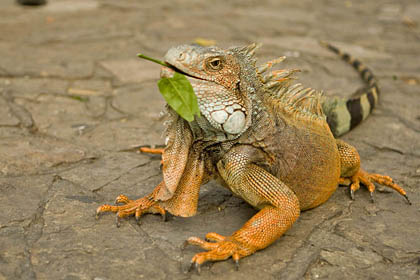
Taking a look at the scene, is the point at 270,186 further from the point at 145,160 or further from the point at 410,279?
the point at 145,160

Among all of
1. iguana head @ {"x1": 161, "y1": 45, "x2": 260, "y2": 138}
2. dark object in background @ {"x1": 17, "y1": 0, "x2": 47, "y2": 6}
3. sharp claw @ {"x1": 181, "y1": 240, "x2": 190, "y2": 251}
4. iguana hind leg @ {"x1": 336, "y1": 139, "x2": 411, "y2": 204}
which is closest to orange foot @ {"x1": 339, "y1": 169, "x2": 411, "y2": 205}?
iguana hind leg @ {"x1": 336, "y1": 139, "x2": 411, "y2": 204}

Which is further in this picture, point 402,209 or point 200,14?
point 200,14

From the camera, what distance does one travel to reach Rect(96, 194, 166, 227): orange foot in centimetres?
371

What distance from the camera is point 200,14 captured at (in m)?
10.4

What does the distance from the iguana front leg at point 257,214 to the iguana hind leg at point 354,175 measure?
0.91 metres

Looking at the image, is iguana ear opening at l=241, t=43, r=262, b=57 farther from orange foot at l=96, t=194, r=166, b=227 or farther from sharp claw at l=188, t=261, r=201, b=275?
sharp claw at l=188, t=261, r=201, b=275

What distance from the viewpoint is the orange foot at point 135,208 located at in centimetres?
371

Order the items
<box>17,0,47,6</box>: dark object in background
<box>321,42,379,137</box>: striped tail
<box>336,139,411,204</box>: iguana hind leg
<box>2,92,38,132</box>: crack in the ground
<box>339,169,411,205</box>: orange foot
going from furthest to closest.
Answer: <box>17,0,47,6</box>: dark object in background
<box>2,92,38,132</box>: crack in the ground
<box>321,42,379,137</box>: striped tail
<box>339,169,411,205</box>: orange foot
<box>336,139,411,204</box>: iguana hind leg

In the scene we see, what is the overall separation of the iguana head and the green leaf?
76 mm

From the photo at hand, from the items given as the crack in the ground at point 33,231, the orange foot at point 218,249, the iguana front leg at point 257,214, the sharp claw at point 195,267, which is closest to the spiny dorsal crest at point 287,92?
the iguana front leg at point 257,214

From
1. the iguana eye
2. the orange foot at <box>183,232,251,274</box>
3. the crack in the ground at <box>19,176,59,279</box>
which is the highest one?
the iguana eye

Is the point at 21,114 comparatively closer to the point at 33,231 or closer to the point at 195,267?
the point at 33,231

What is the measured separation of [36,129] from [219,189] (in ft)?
7.39

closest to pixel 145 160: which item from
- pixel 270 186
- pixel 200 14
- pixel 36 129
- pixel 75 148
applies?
pixel 75 148
